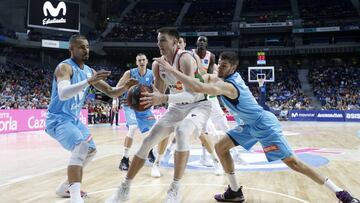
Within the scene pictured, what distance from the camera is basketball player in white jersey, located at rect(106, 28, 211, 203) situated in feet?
13.1

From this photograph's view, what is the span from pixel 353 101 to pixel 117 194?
89.4ft

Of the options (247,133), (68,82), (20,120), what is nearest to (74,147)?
(68,82)

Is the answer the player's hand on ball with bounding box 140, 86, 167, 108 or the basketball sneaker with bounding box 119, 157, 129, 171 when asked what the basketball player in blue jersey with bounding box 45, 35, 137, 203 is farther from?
the basketball sneaker with bounding box 119, 157, 129, 171

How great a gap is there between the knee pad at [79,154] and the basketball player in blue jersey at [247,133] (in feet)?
5.11

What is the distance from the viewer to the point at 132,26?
39.2 meters

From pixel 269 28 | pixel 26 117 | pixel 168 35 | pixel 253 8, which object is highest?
pixel 253 8

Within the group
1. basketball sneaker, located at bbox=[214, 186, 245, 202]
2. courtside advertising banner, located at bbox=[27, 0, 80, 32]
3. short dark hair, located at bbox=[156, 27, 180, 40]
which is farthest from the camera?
courtside advertising banner, located at bbox=[27, 0, 80, 32]

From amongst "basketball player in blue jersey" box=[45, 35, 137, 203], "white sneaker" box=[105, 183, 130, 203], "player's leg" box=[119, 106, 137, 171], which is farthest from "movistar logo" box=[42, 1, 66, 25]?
"white sneaker" box=[105, 183, 130, 203]

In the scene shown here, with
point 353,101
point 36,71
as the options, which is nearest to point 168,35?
point 353,101

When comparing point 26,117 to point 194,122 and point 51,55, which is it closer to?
point 194,122

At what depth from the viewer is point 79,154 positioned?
390 centimetres

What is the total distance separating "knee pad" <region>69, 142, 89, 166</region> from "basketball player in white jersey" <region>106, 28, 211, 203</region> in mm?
520

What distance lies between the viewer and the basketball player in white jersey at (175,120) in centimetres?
399

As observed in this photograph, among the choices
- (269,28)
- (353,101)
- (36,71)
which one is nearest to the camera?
(353,101)
